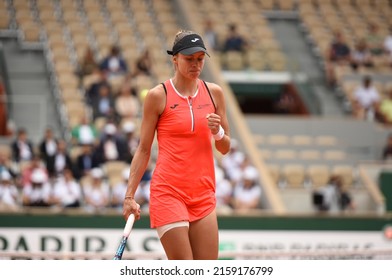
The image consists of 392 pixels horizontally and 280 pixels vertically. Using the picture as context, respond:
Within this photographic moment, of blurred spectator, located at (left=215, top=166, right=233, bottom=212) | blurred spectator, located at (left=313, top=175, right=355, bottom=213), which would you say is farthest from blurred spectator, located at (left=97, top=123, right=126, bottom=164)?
blurred spectator, located at (left=313, top=175, right=355, bottom=213)

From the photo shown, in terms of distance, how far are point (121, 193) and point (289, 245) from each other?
115 inches

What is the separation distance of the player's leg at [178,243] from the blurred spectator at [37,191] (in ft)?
30.7

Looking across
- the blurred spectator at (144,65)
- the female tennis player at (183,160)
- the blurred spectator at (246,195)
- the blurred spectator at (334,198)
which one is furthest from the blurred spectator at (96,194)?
the female tennis player at (183,160)

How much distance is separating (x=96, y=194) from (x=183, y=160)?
948cm

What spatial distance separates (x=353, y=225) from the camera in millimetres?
15508

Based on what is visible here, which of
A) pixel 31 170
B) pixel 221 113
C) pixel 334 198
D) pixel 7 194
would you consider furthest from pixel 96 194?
pixel 221 113

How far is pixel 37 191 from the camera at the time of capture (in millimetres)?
15719

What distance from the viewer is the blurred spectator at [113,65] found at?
19984 millimetres

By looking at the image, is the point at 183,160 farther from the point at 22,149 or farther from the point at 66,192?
the point at 22,149

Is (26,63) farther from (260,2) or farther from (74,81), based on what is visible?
(260,2)

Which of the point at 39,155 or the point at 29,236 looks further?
the point at 39,155

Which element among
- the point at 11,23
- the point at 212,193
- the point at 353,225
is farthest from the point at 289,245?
the point at 11,23

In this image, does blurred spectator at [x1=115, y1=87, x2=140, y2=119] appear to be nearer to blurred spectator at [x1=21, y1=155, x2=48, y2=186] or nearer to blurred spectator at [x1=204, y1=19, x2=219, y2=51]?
blurred spectator at [x1=21, y1=155, x2=48, y2=186]

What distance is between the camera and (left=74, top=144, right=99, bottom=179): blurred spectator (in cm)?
1669
